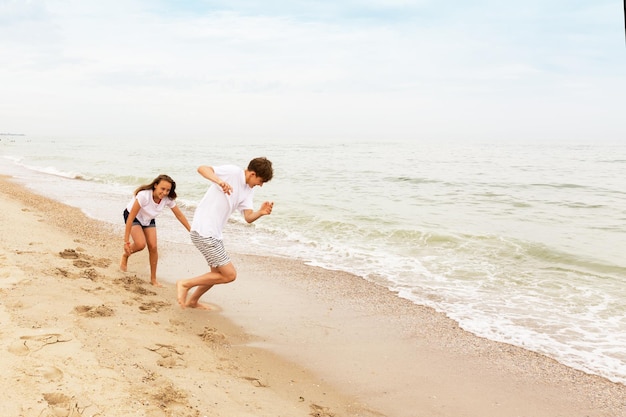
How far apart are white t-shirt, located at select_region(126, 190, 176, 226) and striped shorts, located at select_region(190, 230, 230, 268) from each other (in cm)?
129

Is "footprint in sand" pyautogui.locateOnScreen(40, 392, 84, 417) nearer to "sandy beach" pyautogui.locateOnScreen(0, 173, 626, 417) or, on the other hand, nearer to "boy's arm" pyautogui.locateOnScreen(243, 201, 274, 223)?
"sandy beach" pyautogui.locateOnScreen(0, 173, 626, 417)

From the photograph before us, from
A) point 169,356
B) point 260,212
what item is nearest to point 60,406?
point 169,356

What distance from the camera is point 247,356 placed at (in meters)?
4.41

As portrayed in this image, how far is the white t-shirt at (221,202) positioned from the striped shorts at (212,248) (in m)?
0.05

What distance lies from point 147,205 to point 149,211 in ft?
0.32

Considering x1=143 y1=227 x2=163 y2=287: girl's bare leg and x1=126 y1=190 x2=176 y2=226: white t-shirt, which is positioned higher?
x1=126 y1=190 x2=176 y2=226: white t-shirt

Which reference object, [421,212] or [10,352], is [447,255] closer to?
[421,212]

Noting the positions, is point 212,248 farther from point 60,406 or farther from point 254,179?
point 60,406

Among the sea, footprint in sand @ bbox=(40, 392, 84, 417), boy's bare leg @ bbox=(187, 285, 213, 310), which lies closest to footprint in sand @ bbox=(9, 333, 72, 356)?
footprint in sand @ bbox=(40, 392, 84, 417)

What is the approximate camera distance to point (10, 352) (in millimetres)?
3299

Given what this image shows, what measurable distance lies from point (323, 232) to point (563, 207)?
898 centimetres


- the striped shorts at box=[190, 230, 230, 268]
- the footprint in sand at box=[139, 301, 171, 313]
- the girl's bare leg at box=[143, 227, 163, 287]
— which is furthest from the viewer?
the girl's bare leg at box=[143, 227, 163, 287]

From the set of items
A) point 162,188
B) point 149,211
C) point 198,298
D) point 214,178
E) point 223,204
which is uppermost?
point 214,178

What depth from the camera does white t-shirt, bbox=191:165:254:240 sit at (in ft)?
16.0
